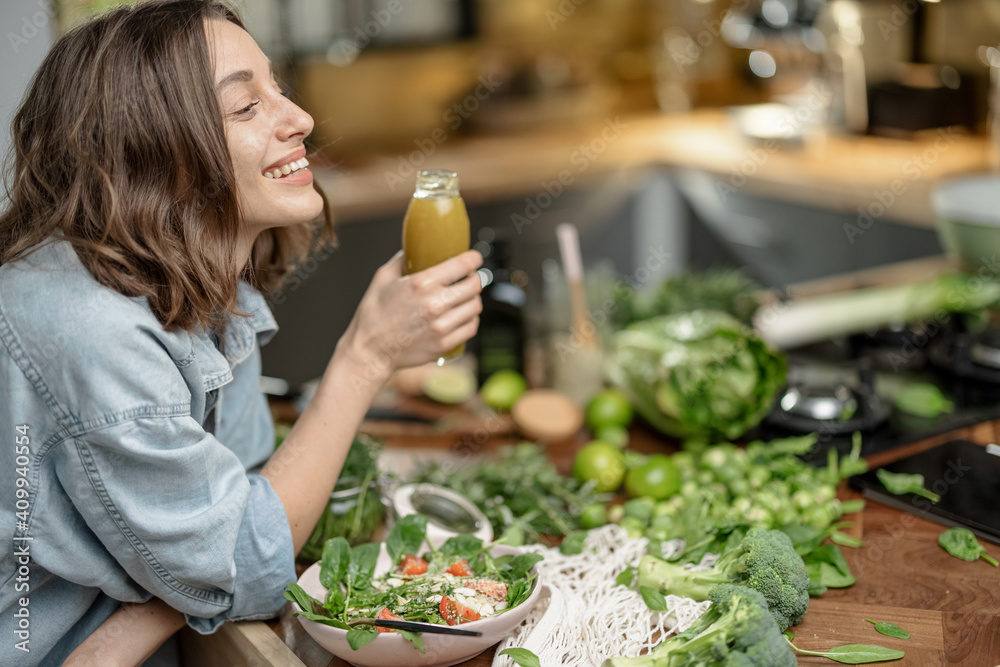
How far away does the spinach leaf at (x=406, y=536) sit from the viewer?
1.14 metres

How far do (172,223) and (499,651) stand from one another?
23.9 inches

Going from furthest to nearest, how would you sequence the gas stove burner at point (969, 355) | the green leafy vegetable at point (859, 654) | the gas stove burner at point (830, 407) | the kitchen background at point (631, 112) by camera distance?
the kitchen background at point (631, 112) < the gas stove burner at point (969, 355) < the gas stove burner at point (830, 407) < the green leafy vegetable at point (859, 654)

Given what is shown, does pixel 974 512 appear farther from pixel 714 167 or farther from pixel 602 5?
pixel 602 5

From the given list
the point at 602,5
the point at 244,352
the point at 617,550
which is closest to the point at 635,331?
the point at 617,550

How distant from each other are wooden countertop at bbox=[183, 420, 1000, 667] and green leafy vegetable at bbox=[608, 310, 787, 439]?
24 cm

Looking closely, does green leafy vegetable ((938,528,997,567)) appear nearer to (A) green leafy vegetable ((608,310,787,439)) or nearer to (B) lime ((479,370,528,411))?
(A) green leafy vegetable ((608,310,787,439))

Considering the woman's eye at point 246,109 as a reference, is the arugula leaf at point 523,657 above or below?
Answer: below

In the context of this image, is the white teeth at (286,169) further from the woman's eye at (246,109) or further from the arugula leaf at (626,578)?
the arugula leaf at (626,578)

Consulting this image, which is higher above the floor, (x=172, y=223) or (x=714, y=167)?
(x=172, y=223)

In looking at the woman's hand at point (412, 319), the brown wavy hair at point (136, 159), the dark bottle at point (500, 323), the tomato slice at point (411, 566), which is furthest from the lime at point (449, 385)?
the brown wavy hair at point (136, 159)

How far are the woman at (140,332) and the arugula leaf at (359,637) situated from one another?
0.18 meters

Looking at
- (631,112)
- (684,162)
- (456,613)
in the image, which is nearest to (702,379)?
(456,613)

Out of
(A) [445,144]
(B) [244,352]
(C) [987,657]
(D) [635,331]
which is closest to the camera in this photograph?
(C) [987,657]

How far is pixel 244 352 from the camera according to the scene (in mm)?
1227
